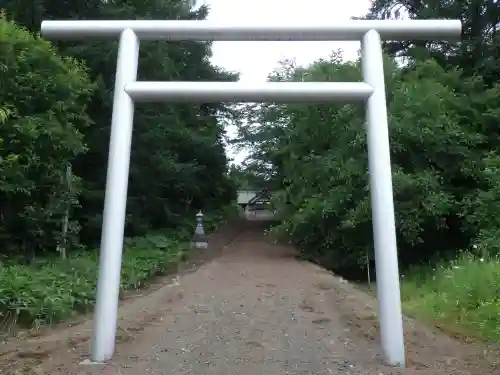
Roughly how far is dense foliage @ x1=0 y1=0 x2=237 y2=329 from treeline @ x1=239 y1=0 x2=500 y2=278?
13.0 ft

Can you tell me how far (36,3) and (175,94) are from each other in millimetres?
10278

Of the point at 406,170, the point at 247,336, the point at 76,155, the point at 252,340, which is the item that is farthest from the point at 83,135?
the point at 406,170

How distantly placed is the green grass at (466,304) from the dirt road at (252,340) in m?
0.38

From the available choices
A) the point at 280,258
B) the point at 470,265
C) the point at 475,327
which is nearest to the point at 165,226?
the point at 280,258

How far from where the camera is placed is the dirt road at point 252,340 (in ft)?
16.9

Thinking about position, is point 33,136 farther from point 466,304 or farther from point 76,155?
point 466,304

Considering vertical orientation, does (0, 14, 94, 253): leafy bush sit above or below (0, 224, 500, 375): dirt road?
above

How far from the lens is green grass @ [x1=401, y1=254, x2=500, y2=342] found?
6.66 m

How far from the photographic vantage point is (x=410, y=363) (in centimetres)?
534

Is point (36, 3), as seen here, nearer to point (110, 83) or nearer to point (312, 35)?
point (110, 83)

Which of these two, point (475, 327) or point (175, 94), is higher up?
point (175, 94)

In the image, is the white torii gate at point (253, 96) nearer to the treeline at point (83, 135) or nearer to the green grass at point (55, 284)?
the green grass at point (55, 284)

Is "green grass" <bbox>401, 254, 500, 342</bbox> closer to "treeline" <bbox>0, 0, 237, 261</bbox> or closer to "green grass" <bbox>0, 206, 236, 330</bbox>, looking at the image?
"green grass" <bbox>0, 206, 236, 330</bbox>

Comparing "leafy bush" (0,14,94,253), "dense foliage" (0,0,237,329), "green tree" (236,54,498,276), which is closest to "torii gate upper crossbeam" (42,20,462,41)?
"dense foliage" (0,0,237,329)
